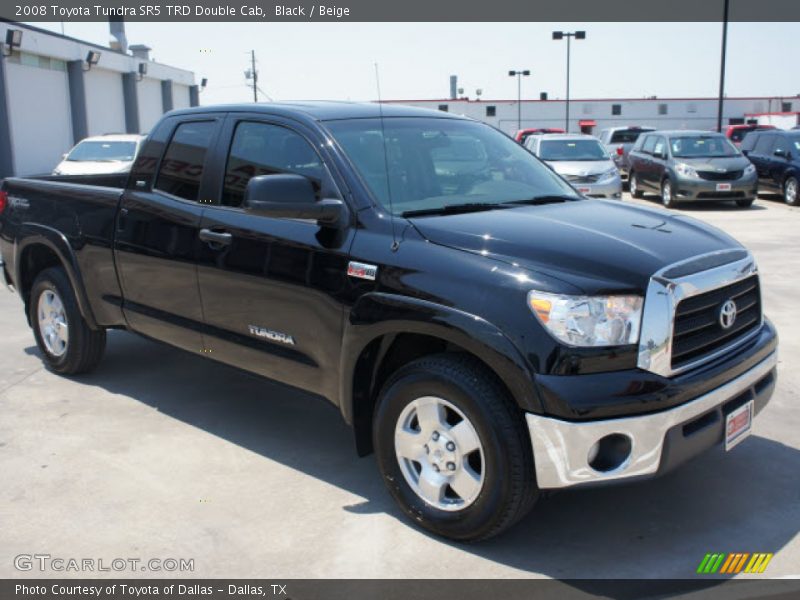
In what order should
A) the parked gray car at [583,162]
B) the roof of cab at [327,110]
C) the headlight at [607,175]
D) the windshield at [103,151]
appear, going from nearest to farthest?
the roof of cab at [327,110]
the parked gray car at [583,162]
the headlight at [607,175]
the windshield at [103,151]

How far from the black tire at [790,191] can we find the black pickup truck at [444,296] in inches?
578

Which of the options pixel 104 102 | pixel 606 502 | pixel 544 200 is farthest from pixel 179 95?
pixel 606 502

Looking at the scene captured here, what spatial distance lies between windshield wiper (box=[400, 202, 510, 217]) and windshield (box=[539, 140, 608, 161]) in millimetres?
12972

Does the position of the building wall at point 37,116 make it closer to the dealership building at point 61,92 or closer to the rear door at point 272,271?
the dealership building at point 61,92

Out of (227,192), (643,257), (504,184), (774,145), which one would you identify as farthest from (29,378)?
(774,145)

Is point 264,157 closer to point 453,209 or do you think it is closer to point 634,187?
point 453,209

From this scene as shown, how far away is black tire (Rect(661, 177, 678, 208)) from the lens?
17.8 metres

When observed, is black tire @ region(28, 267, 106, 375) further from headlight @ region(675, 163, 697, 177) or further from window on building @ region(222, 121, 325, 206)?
headlight @ region(675, 163, 697, 177)

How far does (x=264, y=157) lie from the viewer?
4.41m

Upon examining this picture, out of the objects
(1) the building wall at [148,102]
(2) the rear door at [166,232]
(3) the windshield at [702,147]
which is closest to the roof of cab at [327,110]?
(2) the rear door at [166,232]

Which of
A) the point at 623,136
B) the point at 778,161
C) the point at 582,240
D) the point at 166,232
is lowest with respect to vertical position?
the point at 778,161

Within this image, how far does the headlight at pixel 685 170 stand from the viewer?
1731 centimetres

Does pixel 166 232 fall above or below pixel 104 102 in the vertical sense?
below

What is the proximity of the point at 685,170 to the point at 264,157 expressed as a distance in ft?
48.4
